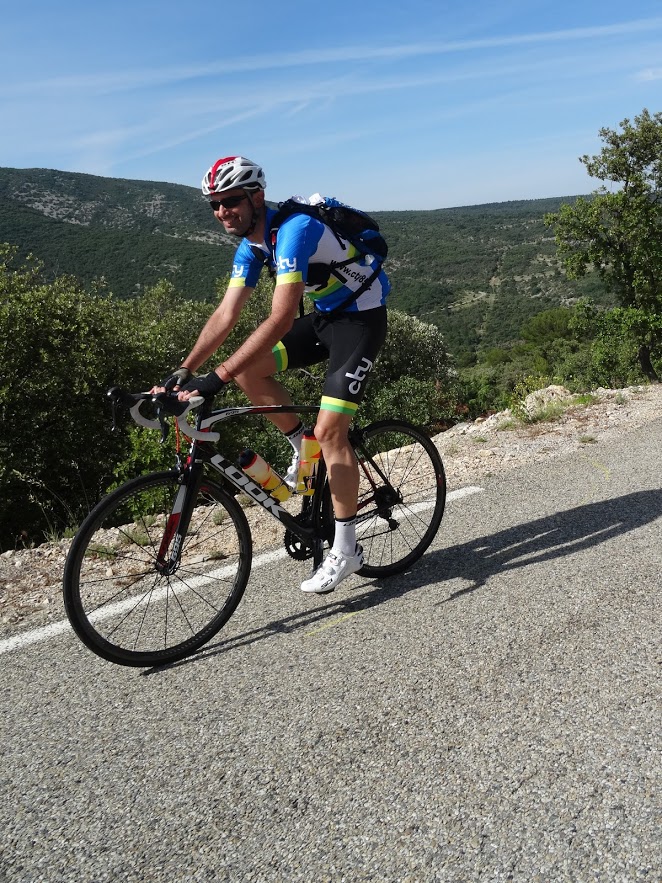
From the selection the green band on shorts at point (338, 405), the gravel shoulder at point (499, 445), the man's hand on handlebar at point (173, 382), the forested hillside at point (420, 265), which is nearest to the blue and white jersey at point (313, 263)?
the green band on shorts at point (338, 405)

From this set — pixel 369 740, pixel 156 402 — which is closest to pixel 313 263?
pixel 156 402

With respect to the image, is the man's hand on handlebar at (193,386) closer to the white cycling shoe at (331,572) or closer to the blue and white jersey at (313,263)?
the blue and white jersey at (313,263)

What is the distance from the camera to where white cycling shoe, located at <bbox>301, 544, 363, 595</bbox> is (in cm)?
348

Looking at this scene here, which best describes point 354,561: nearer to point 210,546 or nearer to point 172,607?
point 210,546

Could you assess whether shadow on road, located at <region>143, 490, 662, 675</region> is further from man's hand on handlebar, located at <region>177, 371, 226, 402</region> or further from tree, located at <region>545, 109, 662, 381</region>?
tree, located at <region>545, 109, 662, 381</region>

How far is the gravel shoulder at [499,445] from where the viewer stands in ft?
13.0

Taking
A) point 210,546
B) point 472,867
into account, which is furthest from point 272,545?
point 472,867

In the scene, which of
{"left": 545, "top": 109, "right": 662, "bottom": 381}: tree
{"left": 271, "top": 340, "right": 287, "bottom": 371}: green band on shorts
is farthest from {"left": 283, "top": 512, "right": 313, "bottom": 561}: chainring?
{"left": 545, "top": 109, "right": 662, "bottom": 381}: tree

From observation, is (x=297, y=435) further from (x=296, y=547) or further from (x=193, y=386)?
(x=193, y=386)

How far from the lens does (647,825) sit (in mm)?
1850

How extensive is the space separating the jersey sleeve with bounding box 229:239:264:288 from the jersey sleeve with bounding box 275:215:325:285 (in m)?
0.34

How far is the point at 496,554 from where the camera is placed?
4059 mm

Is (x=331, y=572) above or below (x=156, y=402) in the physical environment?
below

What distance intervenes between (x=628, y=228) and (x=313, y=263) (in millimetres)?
31545
